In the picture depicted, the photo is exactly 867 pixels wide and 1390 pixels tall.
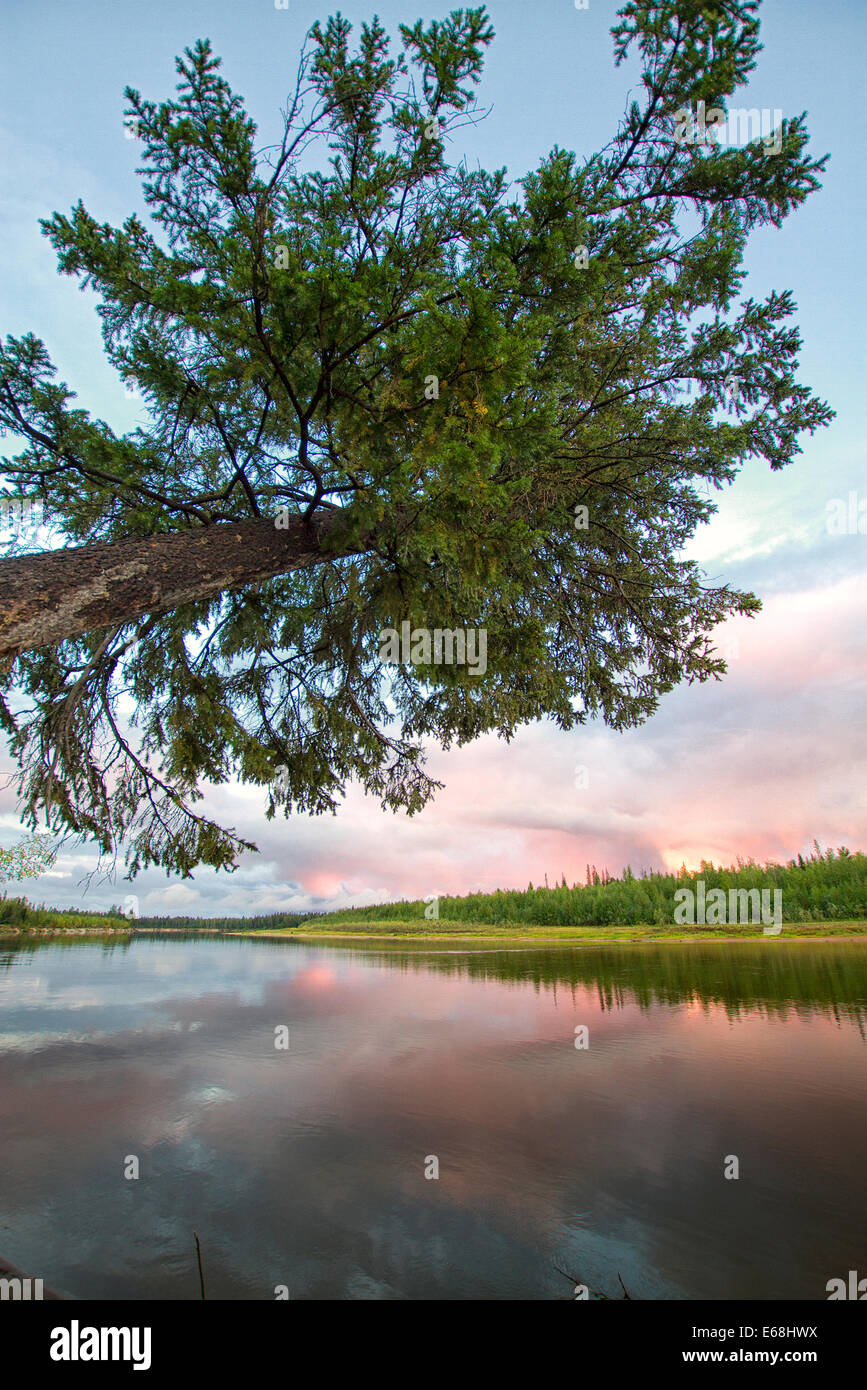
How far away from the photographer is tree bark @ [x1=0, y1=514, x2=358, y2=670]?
153 inches

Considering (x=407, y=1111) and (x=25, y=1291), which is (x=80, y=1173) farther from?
(x=407, y=1111)

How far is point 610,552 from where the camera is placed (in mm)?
8383

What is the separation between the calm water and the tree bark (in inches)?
136

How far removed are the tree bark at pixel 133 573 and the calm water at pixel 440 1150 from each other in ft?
11.3

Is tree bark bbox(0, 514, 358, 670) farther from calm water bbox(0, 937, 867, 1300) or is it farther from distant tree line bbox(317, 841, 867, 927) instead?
distant tree line bbox(317, 841, 867, 927)

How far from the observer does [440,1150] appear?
3781 mm

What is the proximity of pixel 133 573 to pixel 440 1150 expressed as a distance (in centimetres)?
469

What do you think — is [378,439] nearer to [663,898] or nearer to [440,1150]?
[440,1150]

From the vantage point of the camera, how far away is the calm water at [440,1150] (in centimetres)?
264

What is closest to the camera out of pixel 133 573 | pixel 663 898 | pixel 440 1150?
pixel 440 1150

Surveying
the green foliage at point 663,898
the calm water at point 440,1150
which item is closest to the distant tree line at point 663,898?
the green foliage at point 663,898

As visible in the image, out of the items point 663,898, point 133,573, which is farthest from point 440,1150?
point 663,898

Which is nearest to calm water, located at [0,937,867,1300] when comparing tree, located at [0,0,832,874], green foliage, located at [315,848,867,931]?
tree, located at [0,0,832,874]

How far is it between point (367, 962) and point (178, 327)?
15.8 m
